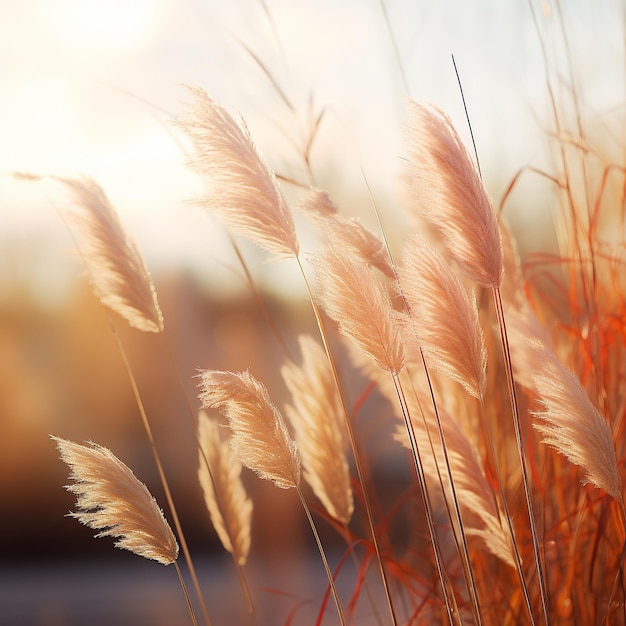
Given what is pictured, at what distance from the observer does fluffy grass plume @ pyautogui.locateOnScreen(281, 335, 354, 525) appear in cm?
104

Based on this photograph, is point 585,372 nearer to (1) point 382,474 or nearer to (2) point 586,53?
(2) point 586,53

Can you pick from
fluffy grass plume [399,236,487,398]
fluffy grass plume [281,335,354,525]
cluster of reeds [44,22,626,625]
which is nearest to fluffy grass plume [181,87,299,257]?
cluster of reeds [44,22,626,625]

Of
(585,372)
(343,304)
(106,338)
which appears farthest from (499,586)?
(106,338)

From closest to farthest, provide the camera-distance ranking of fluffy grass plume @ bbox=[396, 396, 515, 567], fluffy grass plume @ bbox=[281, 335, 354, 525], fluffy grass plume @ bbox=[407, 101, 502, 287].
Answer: fluffy grass plume @ bbox=[407, 101, 502, 287], fluffy grass plume @ bbox=[396, 396, 515, 567], fluffy grass plume @ bbox=[281, 335, 354, 525]

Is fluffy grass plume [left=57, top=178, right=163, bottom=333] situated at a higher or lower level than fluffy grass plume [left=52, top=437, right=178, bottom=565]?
higher

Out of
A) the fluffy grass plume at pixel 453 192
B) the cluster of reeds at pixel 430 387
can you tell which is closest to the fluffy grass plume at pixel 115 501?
the cluster of reeds at pixel 430 387

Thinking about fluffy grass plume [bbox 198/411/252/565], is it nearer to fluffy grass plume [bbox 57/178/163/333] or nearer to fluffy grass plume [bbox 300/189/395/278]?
fluffy grass plume [bbox 57/178/163/333]

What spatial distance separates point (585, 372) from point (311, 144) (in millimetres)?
538

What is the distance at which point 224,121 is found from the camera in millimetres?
805

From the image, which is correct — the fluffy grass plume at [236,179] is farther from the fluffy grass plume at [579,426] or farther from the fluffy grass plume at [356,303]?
the fluffy grass plume at [579,426]

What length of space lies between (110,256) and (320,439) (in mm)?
355

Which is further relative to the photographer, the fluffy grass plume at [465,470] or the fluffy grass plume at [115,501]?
the fluffy grass plume at [465,470]

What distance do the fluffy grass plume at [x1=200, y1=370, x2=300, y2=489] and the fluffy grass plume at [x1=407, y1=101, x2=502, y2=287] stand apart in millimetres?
249

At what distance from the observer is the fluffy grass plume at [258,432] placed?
81 centimetres
